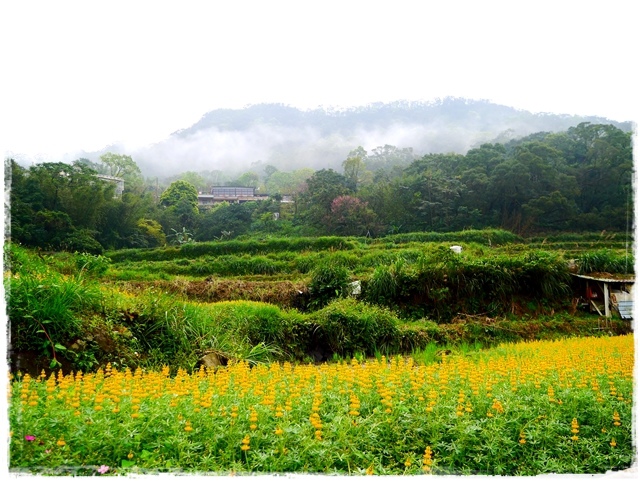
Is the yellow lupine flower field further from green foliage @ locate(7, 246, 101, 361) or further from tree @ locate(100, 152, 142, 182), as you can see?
tree @ locate(100, 152, 142, 182)

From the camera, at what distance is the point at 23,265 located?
5.48m

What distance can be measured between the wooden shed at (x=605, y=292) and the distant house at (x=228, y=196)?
8.33 metres

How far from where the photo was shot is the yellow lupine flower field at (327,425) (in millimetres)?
2586

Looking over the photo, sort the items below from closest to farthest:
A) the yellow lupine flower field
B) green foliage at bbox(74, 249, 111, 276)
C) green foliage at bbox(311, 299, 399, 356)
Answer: the yellow lupine flower field < green foliage at bbox(74, 249, 111, 276) < green foliage at bbox(311, 299, 399, 356)

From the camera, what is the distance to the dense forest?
943 cm

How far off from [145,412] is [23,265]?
354cm

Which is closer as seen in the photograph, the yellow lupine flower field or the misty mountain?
the yellow lupine flower field

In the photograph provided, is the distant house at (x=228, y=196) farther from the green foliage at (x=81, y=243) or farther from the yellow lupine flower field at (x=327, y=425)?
the yellow lupine flower field at (x=327, y=425)

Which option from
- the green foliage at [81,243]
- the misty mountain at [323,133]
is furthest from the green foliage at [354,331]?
the misty mountain at [323,133]

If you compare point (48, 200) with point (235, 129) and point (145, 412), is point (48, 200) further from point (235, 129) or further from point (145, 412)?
point (145, 412)

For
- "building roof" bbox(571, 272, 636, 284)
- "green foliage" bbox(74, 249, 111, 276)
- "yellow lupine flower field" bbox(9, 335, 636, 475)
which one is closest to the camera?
"yellow lupine flower field" bbox(9, 335, 636, 475)

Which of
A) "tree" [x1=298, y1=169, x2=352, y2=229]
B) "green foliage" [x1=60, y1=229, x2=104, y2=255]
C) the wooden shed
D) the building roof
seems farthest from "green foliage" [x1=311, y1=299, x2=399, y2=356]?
"tree" [x1=298, y1=169, x2=352, y2=229]

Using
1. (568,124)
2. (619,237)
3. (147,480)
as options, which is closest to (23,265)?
(147,480)

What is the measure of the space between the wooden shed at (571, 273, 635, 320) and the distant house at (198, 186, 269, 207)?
8335mm
